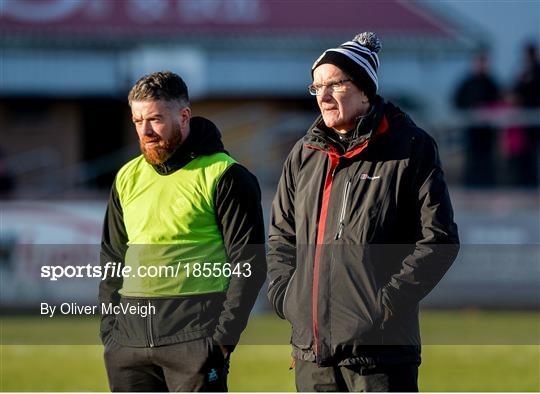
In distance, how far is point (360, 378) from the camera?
15.4ft

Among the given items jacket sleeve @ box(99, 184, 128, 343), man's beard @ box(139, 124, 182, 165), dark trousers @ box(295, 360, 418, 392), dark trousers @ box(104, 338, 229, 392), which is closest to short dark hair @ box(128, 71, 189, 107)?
man's beard @ box(139, 124, 182, 165)

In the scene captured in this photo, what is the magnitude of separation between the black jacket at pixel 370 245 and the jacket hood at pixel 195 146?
1.68 feet

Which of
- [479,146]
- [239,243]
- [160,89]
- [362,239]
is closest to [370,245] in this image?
[362,239]

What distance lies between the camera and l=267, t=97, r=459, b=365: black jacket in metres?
4.68

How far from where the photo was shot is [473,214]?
614 inches

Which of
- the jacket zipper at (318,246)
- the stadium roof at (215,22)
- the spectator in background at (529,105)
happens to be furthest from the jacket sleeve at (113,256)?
the stadium roof at (215,22)

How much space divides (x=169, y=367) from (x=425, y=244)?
3.79 feet

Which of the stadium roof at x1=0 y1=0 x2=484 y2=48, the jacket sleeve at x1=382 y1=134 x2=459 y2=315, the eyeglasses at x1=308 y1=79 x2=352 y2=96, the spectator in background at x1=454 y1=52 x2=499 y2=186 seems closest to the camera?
the jacket sleeve at x1=382 y1=134 x2=459 y2=315

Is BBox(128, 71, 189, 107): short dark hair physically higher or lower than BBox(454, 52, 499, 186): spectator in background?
higher

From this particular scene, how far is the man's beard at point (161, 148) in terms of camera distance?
4.99 meters

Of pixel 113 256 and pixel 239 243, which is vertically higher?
pixel 239 243

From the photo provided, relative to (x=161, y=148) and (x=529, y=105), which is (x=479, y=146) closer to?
(x=529, y=105)

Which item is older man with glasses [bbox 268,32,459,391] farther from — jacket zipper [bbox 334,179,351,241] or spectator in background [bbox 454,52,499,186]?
spectator in background [bbox 454,52,499,186]

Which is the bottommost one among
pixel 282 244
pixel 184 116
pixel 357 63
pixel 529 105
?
pixel 529 105
